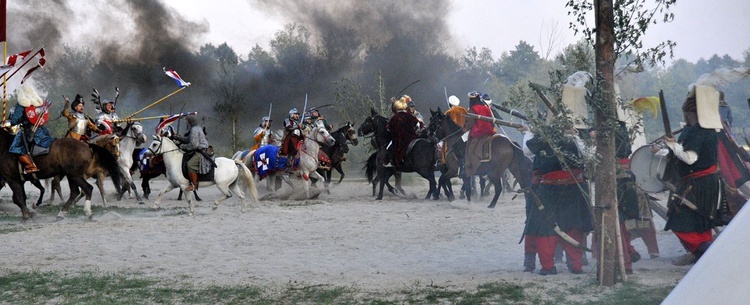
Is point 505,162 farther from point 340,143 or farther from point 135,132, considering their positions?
point 135,132

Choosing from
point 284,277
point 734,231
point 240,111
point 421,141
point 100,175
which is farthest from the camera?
point 240,111

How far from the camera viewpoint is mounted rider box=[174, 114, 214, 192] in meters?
14.6

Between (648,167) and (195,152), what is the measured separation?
8744 mm

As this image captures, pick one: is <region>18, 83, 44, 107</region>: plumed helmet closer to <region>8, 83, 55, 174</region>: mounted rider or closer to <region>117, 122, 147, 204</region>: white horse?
<region>8, 83, 55, 174</region>: mounted rider

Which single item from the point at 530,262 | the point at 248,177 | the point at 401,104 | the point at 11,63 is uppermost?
the point at 11,63

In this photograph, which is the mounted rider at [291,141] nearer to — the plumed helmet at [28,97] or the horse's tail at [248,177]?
the horse's tail at [248,177]

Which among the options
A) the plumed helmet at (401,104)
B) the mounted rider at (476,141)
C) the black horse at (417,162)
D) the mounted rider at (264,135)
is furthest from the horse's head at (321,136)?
the mounted rider at (476,141)

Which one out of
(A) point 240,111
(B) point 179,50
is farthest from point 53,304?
(B) point 179,50

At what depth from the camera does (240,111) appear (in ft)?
91.8

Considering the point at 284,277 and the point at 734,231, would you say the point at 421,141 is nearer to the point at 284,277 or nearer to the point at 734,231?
the point at 284,277

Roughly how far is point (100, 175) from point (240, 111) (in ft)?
37.8

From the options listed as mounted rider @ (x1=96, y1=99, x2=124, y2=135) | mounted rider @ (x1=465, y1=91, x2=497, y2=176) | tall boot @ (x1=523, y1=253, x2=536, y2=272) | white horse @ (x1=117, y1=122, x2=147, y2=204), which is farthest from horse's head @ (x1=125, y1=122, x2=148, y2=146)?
tall boot @ (x1=523, y1=253, x2=536, y2=272)

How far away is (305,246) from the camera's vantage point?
10.5 meters

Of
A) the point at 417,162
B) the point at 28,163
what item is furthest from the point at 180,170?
the point at 417,162
